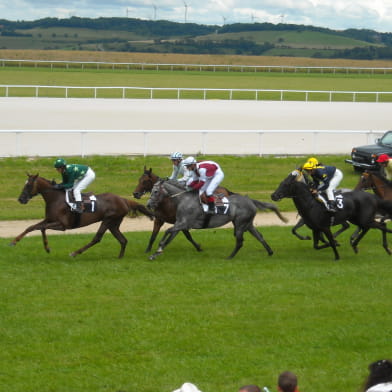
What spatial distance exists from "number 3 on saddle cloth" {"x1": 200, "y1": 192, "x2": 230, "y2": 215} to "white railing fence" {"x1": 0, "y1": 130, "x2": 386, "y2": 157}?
8296 mm

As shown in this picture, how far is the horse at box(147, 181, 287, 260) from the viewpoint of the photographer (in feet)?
40.5

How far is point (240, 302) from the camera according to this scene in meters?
9.96

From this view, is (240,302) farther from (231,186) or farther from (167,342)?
(231,186)

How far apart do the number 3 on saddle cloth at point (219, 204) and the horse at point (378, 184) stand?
2.67m

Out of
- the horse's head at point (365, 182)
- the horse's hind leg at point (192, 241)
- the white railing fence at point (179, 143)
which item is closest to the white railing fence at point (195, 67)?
the white railing fence at point (179, 143)

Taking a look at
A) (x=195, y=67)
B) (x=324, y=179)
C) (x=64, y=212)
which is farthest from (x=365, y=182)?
(x=195, y=67)

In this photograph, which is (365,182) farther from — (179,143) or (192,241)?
(179,143)

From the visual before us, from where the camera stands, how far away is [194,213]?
12406 millimetres

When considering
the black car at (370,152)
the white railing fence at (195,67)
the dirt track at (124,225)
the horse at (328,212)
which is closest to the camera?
the horse at (328,212)

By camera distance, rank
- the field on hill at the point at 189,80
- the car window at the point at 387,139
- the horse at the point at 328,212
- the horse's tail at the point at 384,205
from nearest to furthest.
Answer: the horse at the point at 328,212, the horse's tail at the point at 384,205, the car window at the point at 387,139, the field on hill at the point at 189,80

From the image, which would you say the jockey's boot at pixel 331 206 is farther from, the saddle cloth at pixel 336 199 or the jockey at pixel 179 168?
the jockey at pixel 179 168

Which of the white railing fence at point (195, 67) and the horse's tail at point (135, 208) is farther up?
the horse's tail at point (135, 208)

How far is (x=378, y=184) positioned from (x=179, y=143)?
10818mm

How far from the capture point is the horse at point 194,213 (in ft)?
40.5
